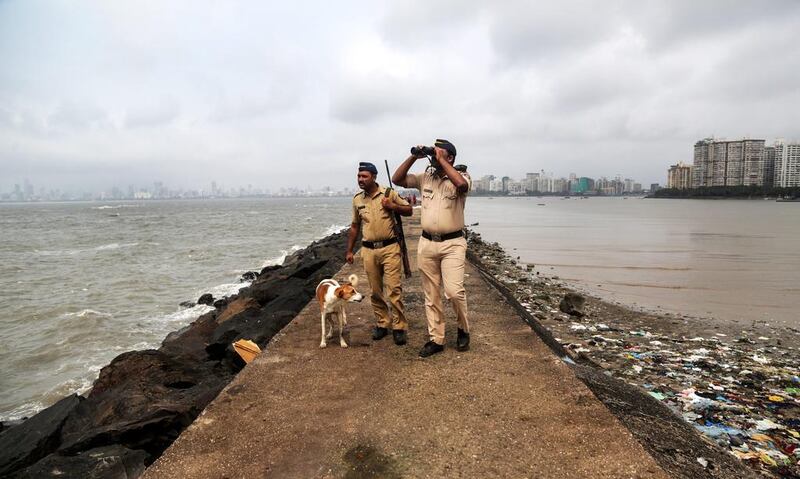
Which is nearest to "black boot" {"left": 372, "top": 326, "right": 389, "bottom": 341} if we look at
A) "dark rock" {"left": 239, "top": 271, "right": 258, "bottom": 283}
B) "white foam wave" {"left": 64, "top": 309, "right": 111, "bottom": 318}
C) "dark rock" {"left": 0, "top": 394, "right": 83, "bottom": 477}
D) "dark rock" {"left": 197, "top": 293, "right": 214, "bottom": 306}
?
"dark rock" {"left": 0, "top": 394, "right": 83, "bottom": 477}

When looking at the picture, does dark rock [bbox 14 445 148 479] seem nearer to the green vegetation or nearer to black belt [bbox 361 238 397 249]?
black belt [bbox 361 238 397 249]

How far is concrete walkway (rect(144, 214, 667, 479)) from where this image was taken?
2.76 m

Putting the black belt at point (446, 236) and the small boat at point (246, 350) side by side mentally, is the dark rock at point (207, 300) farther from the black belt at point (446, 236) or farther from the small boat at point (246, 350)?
the black belt at point (446, 236)

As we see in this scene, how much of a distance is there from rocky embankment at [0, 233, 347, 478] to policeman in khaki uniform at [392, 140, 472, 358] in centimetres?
219

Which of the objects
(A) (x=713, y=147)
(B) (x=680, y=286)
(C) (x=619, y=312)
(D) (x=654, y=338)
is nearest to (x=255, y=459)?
(D) (x=654, y=338)

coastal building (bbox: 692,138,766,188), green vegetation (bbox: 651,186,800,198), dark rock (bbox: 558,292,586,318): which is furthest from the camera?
coastal building (bbox: 692,138,766,188)

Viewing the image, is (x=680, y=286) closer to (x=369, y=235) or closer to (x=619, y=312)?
(x=619, y=312)

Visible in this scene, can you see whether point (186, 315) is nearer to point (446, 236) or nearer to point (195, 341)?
point (195, 341)

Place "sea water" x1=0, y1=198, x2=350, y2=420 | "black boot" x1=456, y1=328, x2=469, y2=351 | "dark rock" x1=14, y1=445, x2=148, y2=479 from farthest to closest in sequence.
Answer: "sea water" x1=0, y1=198, x2=350, y2=420, "black boot" x1=456, y1=328, x2=469, y2=351, "dark rock" x1=14, y1=445, x2=148, y2=479

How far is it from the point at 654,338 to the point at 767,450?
3905mm

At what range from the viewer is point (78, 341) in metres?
9.94

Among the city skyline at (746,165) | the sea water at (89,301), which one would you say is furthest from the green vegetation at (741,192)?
the sea water at (89,301)

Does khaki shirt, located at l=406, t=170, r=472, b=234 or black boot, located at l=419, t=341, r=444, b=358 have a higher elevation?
khaki shirt, located at l=406, t=170, r=472, b=234

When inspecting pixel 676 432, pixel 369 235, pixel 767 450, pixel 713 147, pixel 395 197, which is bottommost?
pixel 767 450
